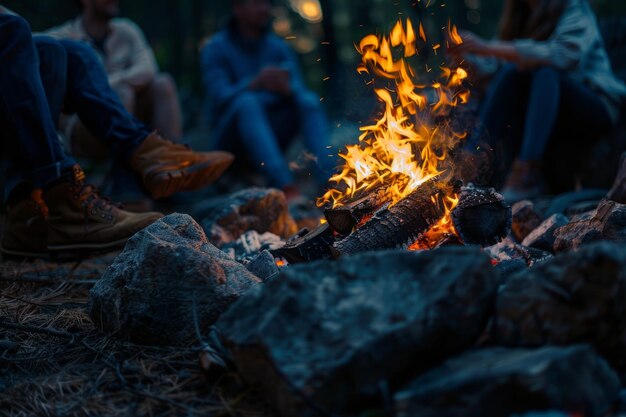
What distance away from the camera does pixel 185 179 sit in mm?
3473

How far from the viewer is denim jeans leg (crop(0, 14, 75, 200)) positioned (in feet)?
9.87

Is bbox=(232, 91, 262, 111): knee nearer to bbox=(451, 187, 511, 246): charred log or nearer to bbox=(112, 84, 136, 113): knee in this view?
bbox=(112, 84, 136, 113): knee

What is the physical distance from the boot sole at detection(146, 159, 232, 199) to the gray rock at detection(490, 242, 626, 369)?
6.98 feet

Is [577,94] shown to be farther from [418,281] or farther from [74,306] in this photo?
[74,306]

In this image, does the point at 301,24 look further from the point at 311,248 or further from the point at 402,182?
the point at 311,248

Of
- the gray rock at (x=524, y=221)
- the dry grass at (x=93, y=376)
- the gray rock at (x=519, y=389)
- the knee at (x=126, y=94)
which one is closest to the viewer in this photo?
the gray rock at (x=519, y=389)

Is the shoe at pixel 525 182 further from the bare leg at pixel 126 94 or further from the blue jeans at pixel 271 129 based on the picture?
the bare leg at pixel 126 94

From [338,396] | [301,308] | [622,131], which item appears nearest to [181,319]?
[301,308]

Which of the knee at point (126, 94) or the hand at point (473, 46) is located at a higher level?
the hand at point (473, 46)

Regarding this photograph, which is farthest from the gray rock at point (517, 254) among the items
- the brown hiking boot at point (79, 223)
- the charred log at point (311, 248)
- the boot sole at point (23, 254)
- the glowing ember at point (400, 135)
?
the boot sole at point (23, 254)

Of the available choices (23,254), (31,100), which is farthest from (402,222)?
(23,254)

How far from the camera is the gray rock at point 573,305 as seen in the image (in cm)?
163

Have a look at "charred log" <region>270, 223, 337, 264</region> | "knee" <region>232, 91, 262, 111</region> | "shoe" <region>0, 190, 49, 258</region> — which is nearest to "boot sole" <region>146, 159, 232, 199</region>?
"shoe" <region>0, 190, 49, 258</region>

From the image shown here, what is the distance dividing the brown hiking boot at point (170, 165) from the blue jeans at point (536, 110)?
2.05 m
